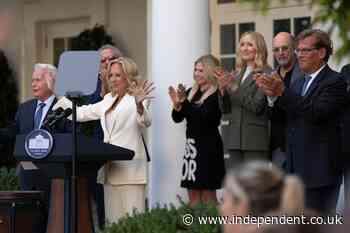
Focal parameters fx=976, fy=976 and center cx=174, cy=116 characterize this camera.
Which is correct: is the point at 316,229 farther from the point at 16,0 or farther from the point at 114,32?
the point at 16,0

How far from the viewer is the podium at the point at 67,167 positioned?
24.2ft

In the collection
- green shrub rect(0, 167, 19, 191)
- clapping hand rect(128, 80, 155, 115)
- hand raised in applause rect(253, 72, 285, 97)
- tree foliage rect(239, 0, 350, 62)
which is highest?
tree foliage rect(239, 0, 350, 62)

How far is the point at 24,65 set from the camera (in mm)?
14461

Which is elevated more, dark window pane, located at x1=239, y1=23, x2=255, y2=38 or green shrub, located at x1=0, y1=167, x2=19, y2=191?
dark window pane, located at x1=239, y1=23, x2=255, y2=38

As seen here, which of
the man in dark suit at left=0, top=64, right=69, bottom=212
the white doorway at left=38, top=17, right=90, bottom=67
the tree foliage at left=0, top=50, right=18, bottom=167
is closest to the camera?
the man in dark suit at left=0, top=64, right=69, bottom=212

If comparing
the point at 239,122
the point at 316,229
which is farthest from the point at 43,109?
the point at 316,229

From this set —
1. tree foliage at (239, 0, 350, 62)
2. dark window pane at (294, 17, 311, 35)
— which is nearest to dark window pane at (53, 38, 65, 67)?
→ dark window pane at (294, 17, 311, 35)

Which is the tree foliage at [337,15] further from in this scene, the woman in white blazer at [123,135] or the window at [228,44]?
the window at [228,44]

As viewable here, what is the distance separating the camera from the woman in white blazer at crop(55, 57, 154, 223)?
8.17m

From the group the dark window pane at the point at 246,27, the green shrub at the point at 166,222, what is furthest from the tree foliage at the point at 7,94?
the green shrub at the point at 166,222

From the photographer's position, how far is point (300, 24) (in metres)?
11.2

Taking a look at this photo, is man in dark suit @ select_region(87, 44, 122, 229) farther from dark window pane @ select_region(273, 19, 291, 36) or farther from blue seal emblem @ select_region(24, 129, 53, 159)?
dark window pane @ select_region(273, 19, 291, 36)

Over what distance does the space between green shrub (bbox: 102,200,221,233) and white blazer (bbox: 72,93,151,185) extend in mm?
1583

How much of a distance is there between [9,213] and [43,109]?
110cm
